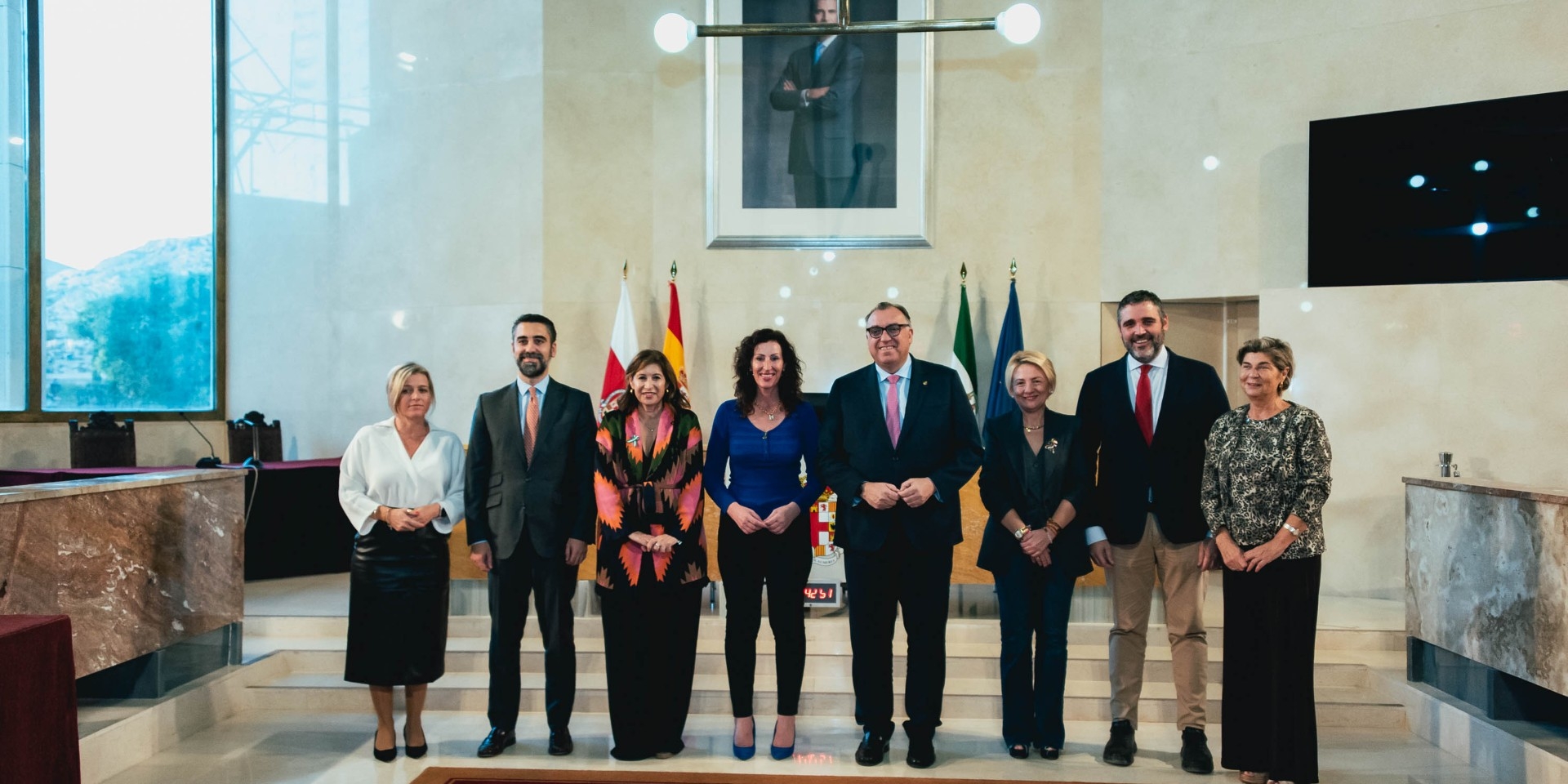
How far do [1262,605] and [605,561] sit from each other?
2242 mm

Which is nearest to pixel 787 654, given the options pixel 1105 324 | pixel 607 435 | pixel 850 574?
pixel 850 574

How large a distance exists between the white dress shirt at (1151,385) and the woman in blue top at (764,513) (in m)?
1.02

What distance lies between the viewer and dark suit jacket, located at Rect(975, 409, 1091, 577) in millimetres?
3816

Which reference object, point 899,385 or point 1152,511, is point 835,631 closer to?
point 899,385

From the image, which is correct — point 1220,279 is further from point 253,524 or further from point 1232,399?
point 253,524

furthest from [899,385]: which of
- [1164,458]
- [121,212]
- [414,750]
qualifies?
[121,212]

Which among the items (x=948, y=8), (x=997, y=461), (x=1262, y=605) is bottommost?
(x=1262, y=605)

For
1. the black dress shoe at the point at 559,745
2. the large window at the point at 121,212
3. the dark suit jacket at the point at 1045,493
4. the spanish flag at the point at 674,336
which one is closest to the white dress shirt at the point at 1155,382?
the dark suit jacket at the point at 1045,493

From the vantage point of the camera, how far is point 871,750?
12.4ft

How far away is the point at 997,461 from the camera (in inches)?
154

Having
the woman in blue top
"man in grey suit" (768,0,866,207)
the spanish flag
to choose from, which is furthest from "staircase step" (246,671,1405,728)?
"man in grey suit" (768,0,866,207)

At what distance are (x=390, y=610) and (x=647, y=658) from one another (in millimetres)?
943

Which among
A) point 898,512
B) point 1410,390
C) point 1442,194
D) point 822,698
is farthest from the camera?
point 1410,390

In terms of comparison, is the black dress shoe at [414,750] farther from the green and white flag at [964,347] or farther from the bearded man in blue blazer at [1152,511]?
the green and white flag at [964,347]
